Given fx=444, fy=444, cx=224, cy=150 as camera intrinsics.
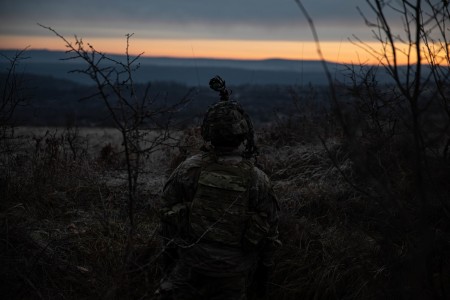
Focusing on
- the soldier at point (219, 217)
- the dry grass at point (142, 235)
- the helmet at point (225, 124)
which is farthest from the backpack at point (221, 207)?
the dry grass at point (142, 235)

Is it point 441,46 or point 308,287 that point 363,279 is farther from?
point 441,46

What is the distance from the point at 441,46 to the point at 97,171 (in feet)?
14.5

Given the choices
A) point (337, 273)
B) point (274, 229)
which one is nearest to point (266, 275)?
point (274, 229)

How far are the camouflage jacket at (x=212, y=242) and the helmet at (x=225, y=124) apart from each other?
0.10 m

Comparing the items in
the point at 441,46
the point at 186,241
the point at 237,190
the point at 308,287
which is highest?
the point at 441,46

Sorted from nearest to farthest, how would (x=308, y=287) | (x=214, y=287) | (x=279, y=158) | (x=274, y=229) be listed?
(x=214, y=287) → (x=274, y=229) → (x=308, y=287) → (x=279, y=158)

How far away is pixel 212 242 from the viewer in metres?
2.67

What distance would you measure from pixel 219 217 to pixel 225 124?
58 cm

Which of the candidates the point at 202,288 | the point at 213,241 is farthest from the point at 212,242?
the point at 202,288

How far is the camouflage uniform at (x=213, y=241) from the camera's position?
2664 millimetres

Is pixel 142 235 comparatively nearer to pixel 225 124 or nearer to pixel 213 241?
pixel 213 241

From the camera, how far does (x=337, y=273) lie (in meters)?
3.60

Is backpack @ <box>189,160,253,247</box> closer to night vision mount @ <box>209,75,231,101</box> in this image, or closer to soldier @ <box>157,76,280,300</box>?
soldier @ <box>157,76,280,300</box>

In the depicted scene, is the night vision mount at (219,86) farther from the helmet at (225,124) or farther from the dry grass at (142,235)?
the dry grass at (142,235)
